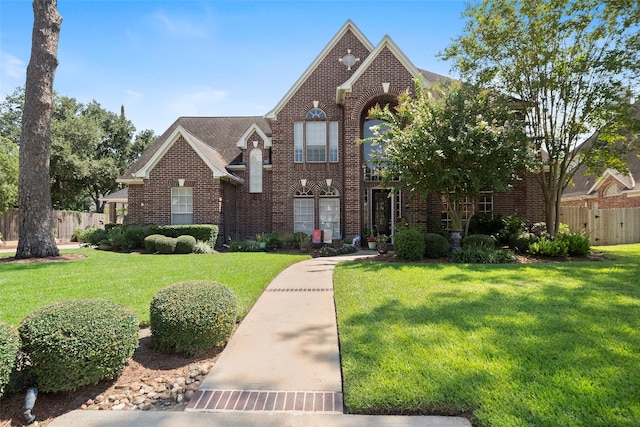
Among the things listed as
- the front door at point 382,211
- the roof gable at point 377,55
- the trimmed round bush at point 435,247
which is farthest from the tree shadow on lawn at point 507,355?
the roof gable at point 377,55

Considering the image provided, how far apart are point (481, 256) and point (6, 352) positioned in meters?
10.3

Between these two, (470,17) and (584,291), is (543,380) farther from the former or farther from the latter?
(470,17)

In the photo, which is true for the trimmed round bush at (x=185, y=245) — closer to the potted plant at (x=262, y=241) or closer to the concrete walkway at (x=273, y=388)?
the potted plant at (x=262, y=241)

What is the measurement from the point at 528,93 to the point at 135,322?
13650 mm

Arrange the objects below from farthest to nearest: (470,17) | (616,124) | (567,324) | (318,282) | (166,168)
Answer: (166,168) < (470,17) < (616,124) < (318,282) < (567,324)

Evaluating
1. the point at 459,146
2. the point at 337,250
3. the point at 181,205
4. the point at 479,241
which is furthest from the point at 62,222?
the point at 479,241

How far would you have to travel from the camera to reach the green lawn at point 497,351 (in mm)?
2723

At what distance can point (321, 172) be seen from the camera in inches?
631

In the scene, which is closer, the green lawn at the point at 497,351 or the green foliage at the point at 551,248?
the green lawn at the point at 497,351

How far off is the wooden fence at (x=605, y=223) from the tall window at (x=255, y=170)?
14684 millimetres

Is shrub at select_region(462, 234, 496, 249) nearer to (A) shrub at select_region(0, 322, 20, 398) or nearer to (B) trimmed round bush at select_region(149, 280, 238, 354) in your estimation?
(B) trimmed round bush at select_region(149, 280, 238, 354)

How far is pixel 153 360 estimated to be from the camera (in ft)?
12.7

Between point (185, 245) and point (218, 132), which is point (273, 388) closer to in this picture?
point (185, 245)

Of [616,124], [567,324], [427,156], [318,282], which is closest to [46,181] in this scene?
[318,282]
